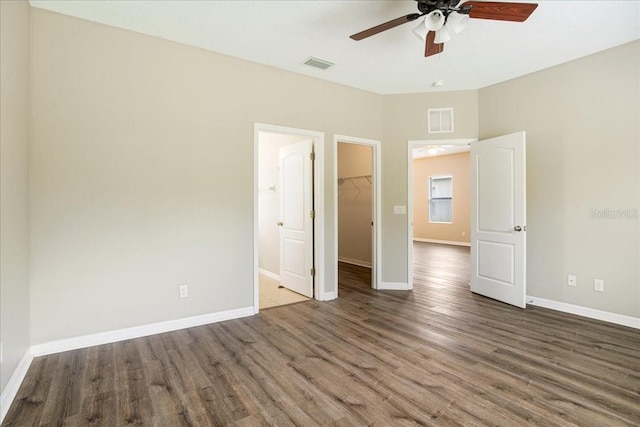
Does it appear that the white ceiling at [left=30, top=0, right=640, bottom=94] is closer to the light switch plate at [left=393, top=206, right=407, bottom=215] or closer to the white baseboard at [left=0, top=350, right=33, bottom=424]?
the light switch plate at [left=393, top=206, right=407, bottom=215]

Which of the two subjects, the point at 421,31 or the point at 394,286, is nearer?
the point at 421,31

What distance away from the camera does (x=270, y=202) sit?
5.52 m

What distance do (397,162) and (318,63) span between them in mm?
1868

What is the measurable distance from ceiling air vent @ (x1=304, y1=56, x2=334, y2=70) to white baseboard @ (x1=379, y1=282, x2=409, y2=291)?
3.13 meters

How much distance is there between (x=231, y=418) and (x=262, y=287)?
3045 millimetres

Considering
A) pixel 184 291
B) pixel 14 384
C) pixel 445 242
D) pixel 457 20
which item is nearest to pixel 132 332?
pixel 184 291

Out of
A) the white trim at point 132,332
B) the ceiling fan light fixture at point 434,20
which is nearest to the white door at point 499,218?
the ceiling fan light fixture at point 434,20

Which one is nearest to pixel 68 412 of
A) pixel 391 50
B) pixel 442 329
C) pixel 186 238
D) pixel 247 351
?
pixel 247 351

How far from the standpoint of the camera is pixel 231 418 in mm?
1872

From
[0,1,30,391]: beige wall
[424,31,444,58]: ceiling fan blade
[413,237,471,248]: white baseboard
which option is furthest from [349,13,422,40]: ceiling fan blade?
[413,237,471,248]: white baseboard

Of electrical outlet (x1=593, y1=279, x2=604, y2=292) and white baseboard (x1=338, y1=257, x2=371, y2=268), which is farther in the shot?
white baseboard (x1=338, y1=257, x2=371, y2=268)

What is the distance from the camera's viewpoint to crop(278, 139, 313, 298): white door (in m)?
4.30

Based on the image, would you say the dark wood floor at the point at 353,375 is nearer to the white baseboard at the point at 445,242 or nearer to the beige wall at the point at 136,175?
the beige wall at the point at 136,175

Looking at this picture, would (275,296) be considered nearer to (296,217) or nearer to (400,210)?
(296,217)
